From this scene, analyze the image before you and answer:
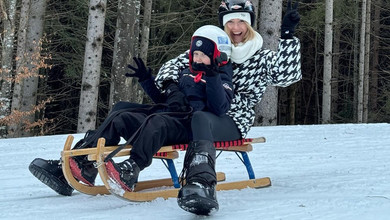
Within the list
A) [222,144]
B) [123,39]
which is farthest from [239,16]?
[123,39]

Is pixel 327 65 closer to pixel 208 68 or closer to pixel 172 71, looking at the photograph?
pixel 172 71

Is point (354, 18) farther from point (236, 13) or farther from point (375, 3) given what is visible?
point (236, 13)

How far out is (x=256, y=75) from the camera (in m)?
4.00

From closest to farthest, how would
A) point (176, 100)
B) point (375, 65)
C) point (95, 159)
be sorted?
point (95, 159), point (176, 100), point (375, 65)

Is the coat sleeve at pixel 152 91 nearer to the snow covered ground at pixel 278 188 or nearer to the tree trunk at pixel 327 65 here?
the snow covered ground at pixel 278 188

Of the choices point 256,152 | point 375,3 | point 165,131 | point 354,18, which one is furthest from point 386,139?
point 375,3

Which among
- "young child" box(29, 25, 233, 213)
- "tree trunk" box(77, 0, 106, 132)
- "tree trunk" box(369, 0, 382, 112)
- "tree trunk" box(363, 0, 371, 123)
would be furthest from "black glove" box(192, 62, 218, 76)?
"tree trunk" box(369, 0, 382, 112)

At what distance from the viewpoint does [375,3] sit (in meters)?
19.6

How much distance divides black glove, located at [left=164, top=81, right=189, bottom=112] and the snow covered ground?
0.56 meters

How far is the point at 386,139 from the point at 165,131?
4067mm

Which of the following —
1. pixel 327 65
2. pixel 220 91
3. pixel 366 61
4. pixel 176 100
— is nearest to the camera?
pixel 220 91

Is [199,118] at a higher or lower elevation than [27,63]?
lower

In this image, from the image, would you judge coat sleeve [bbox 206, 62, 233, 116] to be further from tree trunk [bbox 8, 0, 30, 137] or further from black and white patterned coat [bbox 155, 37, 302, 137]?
tree trunk [bbox 8, 0, 30, 137]

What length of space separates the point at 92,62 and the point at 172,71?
6181 millimetres
